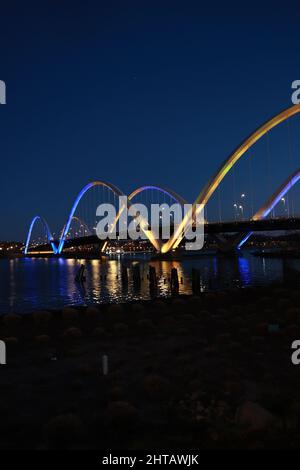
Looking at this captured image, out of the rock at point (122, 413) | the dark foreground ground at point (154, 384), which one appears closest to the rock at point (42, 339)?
the dark foreground ground at point (154, 384)

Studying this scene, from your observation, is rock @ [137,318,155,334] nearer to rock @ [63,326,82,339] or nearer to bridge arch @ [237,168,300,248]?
rock @ [63,326,82,339]

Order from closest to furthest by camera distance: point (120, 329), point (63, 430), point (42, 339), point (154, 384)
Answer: point (63, 430) < point (154, 384) < point (42, 339) < point (120, 329)

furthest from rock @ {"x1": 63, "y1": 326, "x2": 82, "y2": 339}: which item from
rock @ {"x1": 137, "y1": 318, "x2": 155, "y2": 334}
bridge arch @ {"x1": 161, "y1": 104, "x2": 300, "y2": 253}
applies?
bridge arch @ {"x1": 161, "y1": 104, "x2": 300, "y2": 253}

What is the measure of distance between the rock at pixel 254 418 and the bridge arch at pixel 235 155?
179ft

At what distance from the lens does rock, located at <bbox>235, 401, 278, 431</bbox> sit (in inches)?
309

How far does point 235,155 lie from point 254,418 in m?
62.5

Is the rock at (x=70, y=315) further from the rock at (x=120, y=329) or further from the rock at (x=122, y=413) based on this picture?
the rock at (x=122, y=413)

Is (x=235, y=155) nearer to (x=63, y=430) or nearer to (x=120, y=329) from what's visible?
(x=120, y=329)

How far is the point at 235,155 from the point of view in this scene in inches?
2657

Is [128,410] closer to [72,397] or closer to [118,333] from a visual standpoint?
[72,397]

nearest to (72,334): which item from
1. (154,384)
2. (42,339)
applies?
(42,339)

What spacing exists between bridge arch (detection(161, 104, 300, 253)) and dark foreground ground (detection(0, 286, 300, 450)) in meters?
45.3
